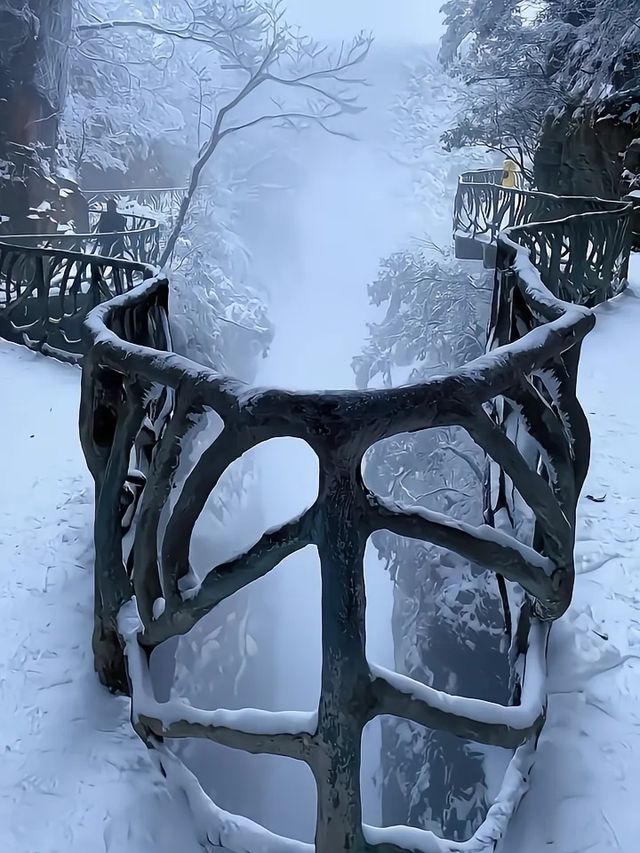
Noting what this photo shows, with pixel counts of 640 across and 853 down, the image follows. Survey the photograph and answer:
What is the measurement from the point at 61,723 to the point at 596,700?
1163 millimetres

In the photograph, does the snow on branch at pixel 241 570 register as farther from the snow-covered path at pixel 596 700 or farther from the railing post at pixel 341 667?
the snow-covered path at pixel 596 700

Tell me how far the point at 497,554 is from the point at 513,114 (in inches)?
309

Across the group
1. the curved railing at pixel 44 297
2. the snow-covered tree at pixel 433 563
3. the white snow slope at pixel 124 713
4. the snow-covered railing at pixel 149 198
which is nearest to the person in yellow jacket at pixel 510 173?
the snow-covered tree at pixel 433 563

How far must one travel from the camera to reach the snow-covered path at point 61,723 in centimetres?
132

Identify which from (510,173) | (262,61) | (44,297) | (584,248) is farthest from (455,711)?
(262,61)

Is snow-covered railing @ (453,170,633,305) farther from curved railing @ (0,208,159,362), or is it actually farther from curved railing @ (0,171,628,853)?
curved railing @ (0,171,628,853)

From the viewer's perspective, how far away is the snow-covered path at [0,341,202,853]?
132 cm

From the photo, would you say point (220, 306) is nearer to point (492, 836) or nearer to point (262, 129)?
point (262, 129)

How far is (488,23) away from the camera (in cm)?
816

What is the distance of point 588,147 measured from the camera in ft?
24.6

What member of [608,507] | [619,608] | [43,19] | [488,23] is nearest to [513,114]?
[488,23]

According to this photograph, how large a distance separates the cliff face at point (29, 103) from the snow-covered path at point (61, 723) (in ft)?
22.8

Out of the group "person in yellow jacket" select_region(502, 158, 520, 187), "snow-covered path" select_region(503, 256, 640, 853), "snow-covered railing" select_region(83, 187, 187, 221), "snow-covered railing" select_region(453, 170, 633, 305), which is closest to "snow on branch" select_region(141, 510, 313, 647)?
"snow-covered path" select_region(503, 256, 640, 853)

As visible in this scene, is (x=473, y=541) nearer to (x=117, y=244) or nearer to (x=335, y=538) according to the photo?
(x=335, y=538)
